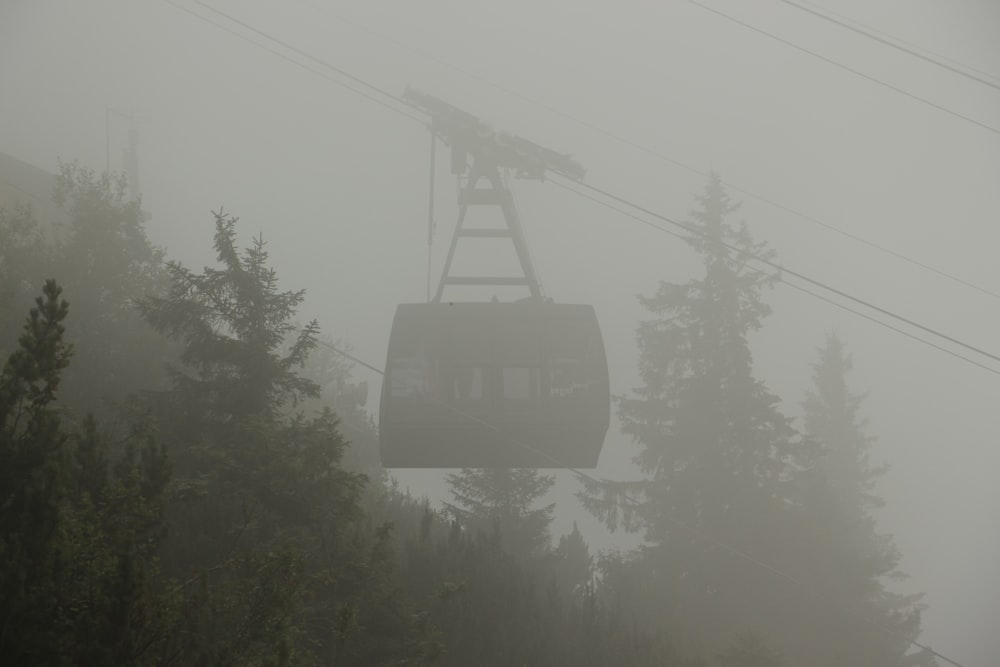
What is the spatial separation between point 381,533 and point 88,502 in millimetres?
3718

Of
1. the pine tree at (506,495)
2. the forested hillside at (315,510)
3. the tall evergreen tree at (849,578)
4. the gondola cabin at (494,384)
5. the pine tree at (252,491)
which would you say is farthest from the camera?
the pine tree at (506,495)

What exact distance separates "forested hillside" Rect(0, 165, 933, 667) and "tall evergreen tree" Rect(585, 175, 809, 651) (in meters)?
0.07

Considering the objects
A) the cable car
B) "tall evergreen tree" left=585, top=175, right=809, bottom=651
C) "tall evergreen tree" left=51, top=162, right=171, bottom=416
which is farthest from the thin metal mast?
"tall evergreen tree" left=51, top=162, right=171, bottom=416

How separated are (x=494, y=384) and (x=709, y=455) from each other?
28.9 feet

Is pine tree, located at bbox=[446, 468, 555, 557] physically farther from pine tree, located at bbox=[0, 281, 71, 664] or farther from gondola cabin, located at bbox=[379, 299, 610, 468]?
pine tree, located at bbox=[0, 281, 71, 664]

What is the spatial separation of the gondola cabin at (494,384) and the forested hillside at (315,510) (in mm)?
1588

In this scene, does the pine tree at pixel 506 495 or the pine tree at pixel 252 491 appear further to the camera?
the pine tree at pixel 506 495

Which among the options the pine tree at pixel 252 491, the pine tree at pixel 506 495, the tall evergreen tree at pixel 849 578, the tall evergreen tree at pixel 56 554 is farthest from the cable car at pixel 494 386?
the tall evergreen tree at pixel 56 554

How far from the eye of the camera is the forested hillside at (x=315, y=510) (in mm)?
6734

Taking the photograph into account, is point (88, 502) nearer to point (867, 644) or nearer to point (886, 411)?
point (867, 644)

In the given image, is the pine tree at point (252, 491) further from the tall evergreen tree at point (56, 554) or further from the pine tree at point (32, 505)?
the pine tree at point (32, 505)

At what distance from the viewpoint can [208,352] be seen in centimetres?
1116

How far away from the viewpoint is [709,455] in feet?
76.7

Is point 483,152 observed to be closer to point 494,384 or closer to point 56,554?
point 494,384
